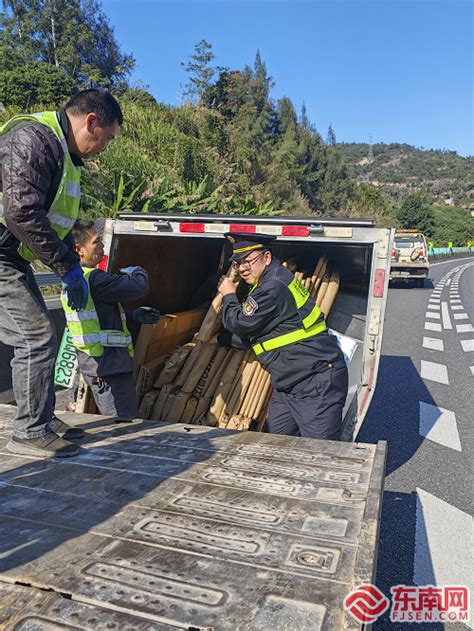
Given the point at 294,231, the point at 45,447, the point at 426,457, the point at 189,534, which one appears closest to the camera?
the point at 189,534

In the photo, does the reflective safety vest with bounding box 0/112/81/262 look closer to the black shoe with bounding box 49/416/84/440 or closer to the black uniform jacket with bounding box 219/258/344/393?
the black shoe with bounding box 49/416/84/440

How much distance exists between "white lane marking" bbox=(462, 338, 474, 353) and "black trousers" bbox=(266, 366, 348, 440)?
5679 mm

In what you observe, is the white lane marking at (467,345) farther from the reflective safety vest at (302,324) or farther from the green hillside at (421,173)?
the green hillside at (421,173)

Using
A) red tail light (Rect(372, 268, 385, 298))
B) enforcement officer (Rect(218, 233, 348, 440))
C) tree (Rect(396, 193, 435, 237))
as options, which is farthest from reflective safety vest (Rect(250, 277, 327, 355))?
tree (Rect(396, 193, 435, 237))

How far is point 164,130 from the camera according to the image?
18.4 metres

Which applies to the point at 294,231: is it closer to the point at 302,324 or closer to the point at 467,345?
the point at 302,324

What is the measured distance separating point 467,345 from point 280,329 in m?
6.39

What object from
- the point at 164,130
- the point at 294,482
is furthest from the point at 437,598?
the point at 164,130

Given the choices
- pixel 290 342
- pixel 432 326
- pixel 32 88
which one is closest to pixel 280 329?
pixel 290 342

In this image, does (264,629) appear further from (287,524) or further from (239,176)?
(239,176)

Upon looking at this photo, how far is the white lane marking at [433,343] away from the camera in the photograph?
28.9 ft

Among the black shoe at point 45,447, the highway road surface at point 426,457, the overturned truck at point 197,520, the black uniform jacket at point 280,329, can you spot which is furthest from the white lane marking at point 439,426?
the black shoe at point 45,447

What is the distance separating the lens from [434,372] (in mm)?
7285

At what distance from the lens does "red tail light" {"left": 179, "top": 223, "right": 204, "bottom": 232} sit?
4.04m
